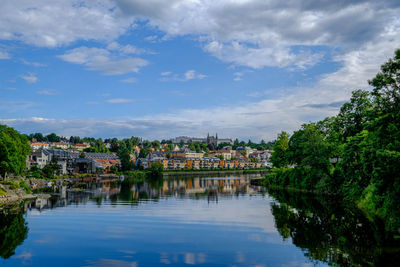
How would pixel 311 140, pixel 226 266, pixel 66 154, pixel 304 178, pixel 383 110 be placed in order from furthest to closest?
pixel 66 154, pixel 304 178, pixel 311 140, pixel 383 110, pixel 226 266

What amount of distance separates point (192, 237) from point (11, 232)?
40.4ft

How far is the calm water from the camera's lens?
17250 millimetres

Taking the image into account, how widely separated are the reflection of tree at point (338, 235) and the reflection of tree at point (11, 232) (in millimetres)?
16312

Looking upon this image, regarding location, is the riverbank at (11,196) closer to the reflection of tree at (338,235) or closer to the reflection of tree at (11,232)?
the reflection of tree at (11,232)

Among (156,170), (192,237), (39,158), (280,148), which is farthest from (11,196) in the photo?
(156,170)

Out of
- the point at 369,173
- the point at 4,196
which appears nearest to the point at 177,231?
the point at 369,173

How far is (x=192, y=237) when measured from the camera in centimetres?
2164

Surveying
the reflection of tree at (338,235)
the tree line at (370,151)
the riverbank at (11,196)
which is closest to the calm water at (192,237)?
the reflection of tree at (338,235)

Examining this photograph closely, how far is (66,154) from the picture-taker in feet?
376

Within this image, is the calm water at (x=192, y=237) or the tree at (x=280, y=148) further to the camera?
the tree at (x=280, y=148)

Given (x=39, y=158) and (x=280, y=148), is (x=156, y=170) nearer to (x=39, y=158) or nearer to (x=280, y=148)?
(x=39, y=158)

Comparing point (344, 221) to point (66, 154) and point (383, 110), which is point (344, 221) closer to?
point (383, 110)

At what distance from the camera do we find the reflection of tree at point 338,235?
17.3 m

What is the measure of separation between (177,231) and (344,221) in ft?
43.4
